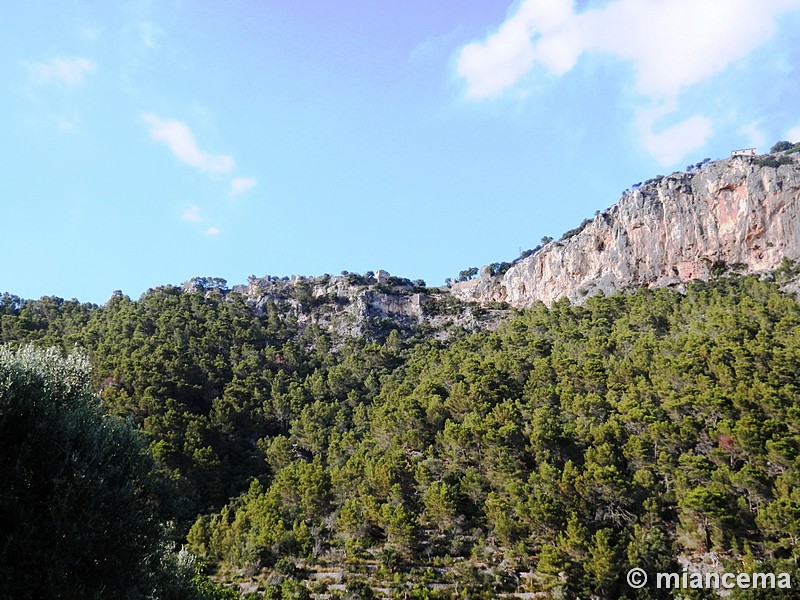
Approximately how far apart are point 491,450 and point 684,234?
5803 cm

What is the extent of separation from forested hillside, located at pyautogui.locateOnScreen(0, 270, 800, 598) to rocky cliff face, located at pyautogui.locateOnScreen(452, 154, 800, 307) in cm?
805

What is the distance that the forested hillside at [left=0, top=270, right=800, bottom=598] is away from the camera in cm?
2770

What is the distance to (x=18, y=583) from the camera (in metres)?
8.53

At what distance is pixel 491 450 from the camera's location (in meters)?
37.5

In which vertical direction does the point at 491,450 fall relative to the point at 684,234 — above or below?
below

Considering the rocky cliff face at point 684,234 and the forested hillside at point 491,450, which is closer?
the forested hillside at point 491,450

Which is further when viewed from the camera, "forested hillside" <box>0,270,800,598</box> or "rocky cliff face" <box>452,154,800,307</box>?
"rocky cliff face" <box>452,154,800,307</box>

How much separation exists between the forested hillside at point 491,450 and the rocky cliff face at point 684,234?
8050 millimetres

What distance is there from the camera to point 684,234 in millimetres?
78062

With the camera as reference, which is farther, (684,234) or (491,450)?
(684,234)

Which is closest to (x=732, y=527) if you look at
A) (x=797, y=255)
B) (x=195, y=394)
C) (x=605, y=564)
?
(x=605, y=564)

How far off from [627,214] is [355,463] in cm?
6610

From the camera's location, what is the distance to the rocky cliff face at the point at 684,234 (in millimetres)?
71812

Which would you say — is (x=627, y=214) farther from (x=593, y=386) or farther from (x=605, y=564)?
(x=605, y=564)
